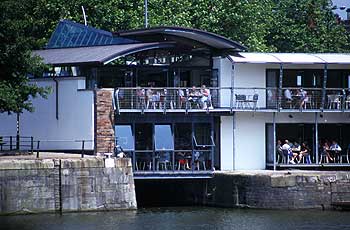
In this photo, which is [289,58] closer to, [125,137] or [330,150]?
[330,150]

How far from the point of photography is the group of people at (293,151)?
176ft

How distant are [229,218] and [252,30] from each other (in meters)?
30.3

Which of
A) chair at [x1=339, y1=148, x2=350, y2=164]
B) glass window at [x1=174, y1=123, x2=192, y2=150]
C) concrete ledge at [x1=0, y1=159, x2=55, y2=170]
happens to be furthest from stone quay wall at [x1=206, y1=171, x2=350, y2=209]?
concrete ledge at [x1=0, y1=159, x2=55, y2=170]

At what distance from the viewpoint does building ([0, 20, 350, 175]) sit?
169 ft

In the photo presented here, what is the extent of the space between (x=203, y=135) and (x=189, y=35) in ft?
15.6

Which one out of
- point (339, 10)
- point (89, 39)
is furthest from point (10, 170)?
point (339, 10)

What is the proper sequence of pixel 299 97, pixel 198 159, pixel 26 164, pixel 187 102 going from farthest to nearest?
pixel 299 97
pixel 198 159
pixel 187 102
pixel 26 164

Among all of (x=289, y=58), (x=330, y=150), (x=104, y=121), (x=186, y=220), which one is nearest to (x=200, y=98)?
(x=104, y=121)

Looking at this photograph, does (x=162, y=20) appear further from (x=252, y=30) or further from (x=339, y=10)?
(x=339, y=10)

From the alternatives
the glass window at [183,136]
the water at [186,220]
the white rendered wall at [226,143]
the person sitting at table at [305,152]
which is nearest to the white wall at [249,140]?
the white rendered wall at [226,143]

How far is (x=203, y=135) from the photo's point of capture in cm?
5334

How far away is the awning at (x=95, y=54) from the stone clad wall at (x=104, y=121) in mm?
1538

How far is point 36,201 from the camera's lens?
45688mm

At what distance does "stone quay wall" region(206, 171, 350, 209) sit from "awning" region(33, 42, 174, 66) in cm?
722
